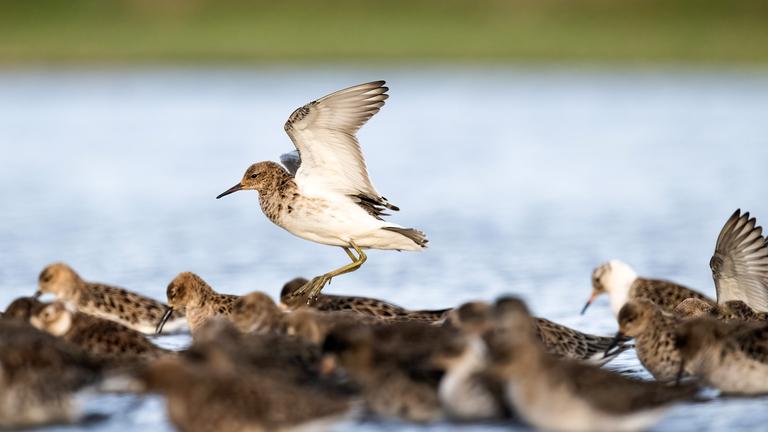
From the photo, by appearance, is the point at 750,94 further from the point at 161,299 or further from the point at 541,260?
the point at 161,299

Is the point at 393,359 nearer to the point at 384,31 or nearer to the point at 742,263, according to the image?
the point at 742,263

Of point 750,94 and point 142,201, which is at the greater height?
point 750,94

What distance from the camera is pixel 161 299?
11.4 metres

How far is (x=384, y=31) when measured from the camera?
52844 millimetres

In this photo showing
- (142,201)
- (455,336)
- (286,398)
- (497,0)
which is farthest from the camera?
(497,0)

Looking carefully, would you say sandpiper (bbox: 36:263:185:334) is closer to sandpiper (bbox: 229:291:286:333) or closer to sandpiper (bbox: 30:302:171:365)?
sandpiper (bbox: 30:302:171:365)

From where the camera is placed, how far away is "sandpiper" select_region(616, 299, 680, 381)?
7691 millimetres

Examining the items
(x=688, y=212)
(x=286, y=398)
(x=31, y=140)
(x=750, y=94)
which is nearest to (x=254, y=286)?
(x=286, y=398)

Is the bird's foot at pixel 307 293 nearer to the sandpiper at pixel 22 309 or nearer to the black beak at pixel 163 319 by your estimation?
the black beak at pixel 163 319

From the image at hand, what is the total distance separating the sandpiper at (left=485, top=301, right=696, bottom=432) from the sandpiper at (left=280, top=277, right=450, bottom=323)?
6.74 feet

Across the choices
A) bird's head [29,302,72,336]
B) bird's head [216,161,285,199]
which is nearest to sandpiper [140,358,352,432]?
bird's head [29,302,72,336]

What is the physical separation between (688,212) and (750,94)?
62.0 ft

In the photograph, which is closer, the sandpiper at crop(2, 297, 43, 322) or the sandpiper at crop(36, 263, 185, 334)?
the sandpiper at crop(2, 297, 43, 322)

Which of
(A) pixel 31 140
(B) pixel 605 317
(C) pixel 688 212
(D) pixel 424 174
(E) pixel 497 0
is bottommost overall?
(B) pixel 605 317
